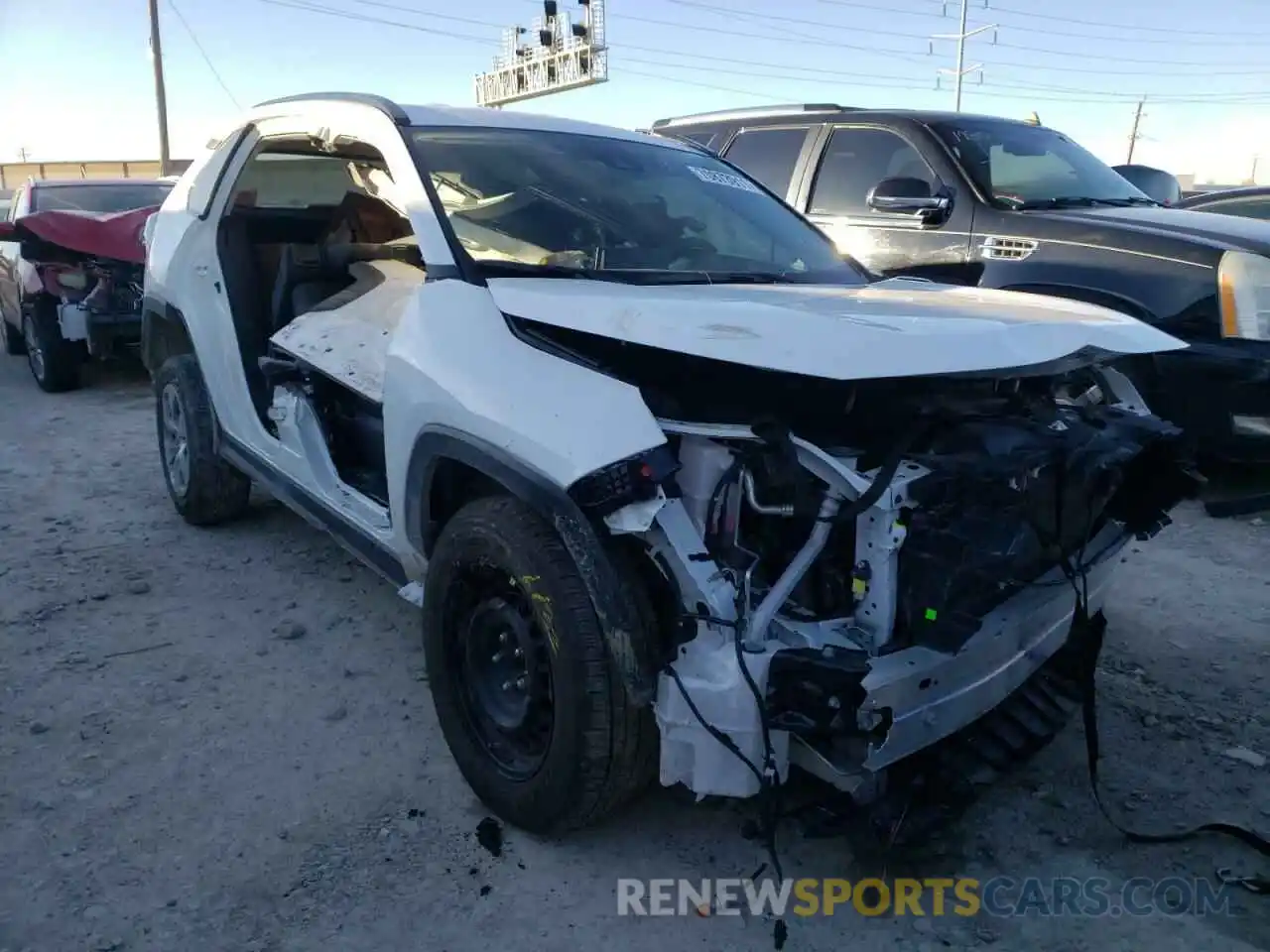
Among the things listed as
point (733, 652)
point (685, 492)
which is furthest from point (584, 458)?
point (733, 652)

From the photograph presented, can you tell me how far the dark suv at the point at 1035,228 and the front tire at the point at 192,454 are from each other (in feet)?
10.2

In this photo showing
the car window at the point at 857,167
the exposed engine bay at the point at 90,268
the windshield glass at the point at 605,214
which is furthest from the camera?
the exposed engine bay at the point at 90,268

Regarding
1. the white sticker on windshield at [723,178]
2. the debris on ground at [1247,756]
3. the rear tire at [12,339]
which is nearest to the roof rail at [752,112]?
the white sticker on windshield at [723,178]

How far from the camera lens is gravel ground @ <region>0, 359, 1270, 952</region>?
239 cm

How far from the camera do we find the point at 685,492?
2395 millimetres

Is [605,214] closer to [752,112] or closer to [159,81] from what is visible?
[752,112]

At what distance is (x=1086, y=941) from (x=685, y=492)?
1.42m

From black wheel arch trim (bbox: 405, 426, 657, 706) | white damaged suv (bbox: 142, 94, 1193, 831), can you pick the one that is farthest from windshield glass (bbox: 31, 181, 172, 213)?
black wheel arch trim (bbox: 405, 426, 657, 706)

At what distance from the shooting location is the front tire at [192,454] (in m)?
4.66

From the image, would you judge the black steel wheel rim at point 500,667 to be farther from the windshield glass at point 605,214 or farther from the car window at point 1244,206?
the car window at point 1244,206

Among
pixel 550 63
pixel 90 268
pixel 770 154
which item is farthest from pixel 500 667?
pixel 550 63

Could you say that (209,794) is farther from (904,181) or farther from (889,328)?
(904,181)

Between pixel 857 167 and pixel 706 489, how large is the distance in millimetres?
4415

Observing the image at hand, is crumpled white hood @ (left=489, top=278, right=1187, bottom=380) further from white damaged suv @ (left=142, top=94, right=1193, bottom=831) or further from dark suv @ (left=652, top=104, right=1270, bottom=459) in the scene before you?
dark suv @ (left=652, top=104, right=1270, bottom=459)
